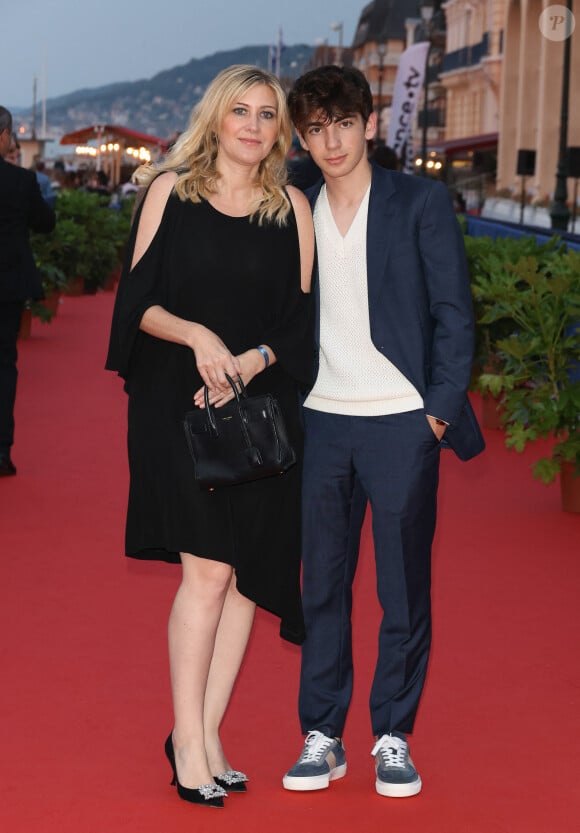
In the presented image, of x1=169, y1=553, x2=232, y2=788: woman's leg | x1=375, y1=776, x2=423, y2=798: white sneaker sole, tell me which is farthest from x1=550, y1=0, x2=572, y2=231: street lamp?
x1=169, y1=553, x2=232, y2=788: woman's leg

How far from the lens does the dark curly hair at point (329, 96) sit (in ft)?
15.0

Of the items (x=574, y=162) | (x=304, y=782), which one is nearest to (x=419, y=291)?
(x=304, y=782)

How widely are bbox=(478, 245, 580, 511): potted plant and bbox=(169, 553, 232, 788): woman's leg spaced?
4617mm

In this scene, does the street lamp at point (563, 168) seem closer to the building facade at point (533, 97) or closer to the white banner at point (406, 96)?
the white banner at point (406, 96)

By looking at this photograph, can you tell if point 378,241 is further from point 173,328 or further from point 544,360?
point 544,360

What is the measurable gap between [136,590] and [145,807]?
270 cm

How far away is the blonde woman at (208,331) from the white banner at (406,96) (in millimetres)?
30331

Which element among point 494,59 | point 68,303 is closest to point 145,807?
point 68,303

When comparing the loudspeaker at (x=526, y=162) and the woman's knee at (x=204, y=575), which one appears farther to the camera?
the loudspeaker at (x=526, y=162)

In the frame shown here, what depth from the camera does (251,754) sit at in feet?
16.5

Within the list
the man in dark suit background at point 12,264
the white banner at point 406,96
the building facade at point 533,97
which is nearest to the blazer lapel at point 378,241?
the man in dark suit background at point 12,264

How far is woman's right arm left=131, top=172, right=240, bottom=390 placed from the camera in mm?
4371

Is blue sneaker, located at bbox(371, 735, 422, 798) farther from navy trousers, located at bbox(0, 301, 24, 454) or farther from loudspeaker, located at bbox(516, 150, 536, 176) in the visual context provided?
loudspeaker, located at bbox(516, 150, 536, 176)

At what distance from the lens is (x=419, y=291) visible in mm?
4656
